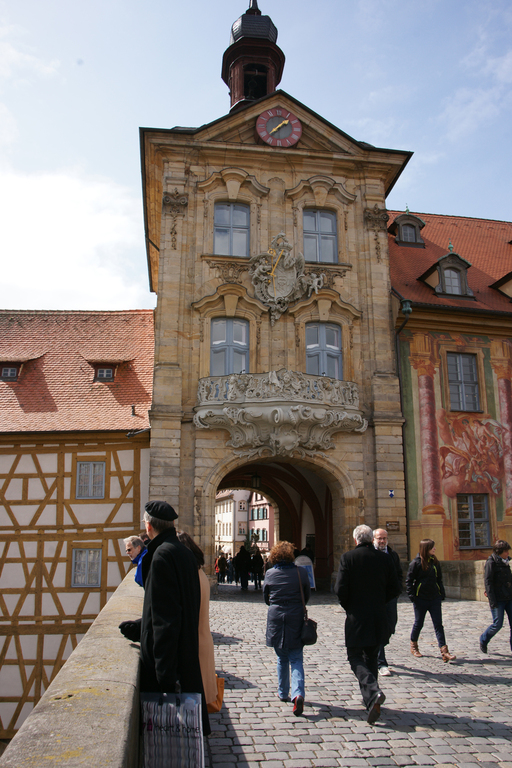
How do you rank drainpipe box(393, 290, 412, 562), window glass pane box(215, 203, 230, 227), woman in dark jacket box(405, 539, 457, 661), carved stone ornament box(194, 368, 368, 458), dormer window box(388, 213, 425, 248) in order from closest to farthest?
woman in dark jacket box(405, 539, 457, 661), carved stone ornament box(194, 368, 368, 458), drainpipe box(393, 290, 412, 562), window glass pane box(215, 203, 230, 227), dormer window box(388, 213, 425, 248)

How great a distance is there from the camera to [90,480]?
688 inches

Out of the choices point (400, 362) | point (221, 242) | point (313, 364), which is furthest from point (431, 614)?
point (221, 242)

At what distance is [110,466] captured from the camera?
17.5m

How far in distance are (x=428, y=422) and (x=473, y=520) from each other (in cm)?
310

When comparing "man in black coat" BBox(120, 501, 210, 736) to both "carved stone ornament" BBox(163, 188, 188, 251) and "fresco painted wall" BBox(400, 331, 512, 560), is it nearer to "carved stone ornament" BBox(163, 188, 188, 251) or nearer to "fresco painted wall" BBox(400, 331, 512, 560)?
"fresco painted wall" BBox(400, 331, 512, 560)

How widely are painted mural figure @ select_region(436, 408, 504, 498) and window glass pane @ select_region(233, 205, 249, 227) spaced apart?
314 inches

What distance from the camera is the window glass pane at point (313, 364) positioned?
57.4 feet

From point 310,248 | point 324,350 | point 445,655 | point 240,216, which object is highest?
point 240,216

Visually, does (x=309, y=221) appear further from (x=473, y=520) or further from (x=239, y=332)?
(x=473, y=520)

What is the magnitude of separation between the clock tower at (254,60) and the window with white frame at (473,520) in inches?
624

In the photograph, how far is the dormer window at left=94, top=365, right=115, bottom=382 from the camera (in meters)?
19.8

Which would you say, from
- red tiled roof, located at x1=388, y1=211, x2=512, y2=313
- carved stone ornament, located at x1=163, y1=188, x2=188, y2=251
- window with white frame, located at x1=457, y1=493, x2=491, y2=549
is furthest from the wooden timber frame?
red tiled roof, located at x1=388, y1=211, x2=512, y2=313

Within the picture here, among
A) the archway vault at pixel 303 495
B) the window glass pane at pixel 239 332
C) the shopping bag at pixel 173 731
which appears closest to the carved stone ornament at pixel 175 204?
the window glass pane at pixel 239 332

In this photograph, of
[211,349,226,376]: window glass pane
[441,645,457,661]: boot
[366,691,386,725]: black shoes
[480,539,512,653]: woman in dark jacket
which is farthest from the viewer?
[211,349,226,376]: window glass pane
